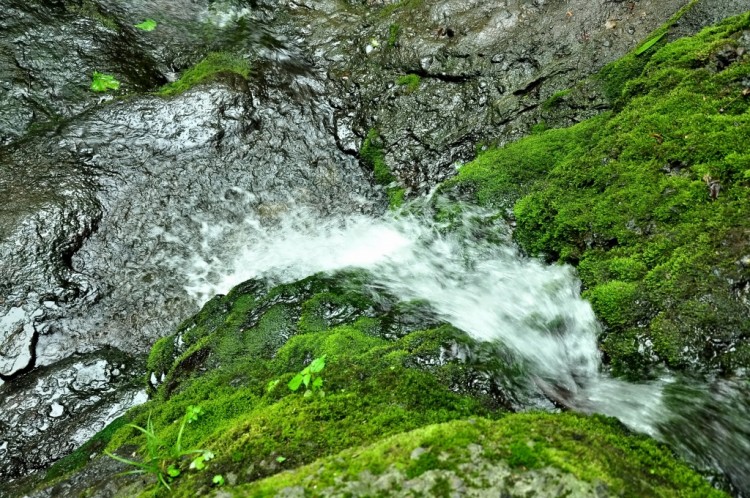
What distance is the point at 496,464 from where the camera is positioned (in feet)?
6.64

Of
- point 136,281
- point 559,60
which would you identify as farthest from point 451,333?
point 559,60

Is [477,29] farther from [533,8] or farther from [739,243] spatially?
[739,243]

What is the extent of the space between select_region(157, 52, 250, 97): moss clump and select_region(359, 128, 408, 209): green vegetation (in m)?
2.48

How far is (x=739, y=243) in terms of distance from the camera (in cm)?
350

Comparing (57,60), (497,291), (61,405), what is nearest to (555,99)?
(497,291)

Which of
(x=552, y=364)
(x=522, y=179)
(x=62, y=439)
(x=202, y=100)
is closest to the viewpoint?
(x=552, y=364)

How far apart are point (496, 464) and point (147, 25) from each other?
9.79 m

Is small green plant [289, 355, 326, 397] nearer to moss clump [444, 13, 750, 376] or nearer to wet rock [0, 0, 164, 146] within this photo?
moss clump [444, 13, 750, 376]

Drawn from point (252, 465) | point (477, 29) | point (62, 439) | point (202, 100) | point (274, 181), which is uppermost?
point (477, 29)

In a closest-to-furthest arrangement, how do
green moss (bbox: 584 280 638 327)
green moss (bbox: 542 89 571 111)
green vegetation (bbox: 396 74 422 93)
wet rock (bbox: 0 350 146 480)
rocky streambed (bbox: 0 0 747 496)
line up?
1. green moss (bbox: 584 280 638 327)
2. wet rock (bbox: 0 350 146 480)
3. rocky streambed (bbox: 0 0 747 496)
4. green moss (bbox: 542 89 571 111)
5. green vegetation (bbox: 396 74 422 93)

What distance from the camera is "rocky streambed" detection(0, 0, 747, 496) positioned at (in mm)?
5664

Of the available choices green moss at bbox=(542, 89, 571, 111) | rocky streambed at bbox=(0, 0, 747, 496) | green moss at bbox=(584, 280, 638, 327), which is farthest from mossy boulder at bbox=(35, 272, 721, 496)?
green moss at bbox=(542, 89, 571, 111)

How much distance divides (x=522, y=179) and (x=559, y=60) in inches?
96.3

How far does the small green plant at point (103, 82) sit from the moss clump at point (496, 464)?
7.71 meters
